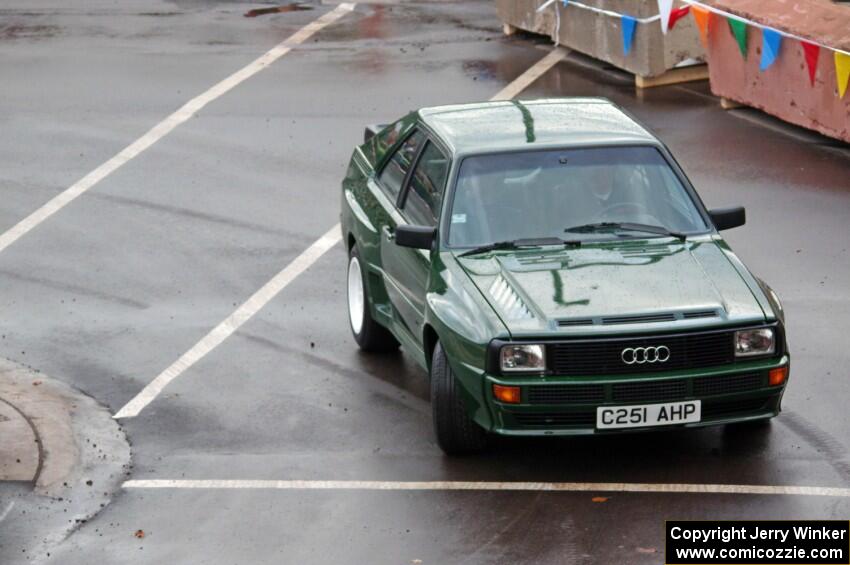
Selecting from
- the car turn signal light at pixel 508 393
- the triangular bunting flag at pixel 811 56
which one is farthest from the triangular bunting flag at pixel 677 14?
the car turn signal light at pixel 508 393

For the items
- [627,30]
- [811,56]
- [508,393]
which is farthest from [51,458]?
[627,30]

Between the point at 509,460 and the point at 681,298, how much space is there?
1.35 m

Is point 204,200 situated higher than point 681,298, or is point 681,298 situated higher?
point 681,298

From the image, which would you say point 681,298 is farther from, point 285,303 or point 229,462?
point 285,303

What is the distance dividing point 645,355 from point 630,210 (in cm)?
153

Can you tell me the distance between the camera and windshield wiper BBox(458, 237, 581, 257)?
31.9 feet

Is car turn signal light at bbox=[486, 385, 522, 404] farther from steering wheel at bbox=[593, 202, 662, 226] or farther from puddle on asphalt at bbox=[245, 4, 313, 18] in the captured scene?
puddle on asphalt at bbox=[245, 4, 313, 18]

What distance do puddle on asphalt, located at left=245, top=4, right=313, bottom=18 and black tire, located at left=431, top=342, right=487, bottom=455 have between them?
50.2 ft

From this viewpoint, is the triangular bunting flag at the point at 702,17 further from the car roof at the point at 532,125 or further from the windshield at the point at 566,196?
the windshield at the point at 566,196

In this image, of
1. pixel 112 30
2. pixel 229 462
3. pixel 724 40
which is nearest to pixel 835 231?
pixel 724 40

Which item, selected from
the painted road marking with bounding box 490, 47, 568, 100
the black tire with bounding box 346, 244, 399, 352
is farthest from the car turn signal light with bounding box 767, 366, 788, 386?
the painted road marking with bounding box 490, 47, 568, 100

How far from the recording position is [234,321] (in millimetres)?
12391

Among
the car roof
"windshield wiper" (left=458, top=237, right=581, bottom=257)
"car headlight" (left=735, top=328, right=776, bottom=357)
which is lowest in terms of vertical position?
"car headlight" (left=735, top=328, right=776, bottom=357)

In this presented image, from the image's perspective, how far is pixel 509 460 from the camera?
9.45 metres
